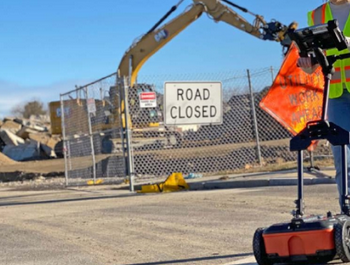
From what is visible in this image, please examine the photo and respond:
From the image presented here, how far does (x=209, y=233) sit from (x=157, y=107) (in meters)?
7.77

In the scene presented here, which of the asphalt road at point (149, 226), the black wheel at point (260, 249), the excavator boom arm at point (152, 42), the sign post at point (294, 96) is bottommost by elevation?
the asphalt road at point (149, 226)

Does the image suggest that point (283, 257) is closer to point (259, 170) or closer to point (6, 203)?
point (6, 203)

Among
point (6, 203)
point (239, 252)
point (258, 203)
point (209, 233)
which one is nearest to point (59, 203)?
point (6, 203)

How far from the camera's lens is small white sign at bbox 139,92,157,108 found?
12703 millimetres

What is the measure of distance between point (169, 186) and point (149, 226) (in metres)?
4.62

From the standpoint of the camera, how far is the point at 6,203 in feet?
36.1

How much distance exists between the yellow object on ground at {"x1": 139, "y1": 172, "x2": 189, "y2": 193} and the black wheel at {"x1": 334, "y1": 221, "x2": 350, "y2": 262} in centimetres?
767

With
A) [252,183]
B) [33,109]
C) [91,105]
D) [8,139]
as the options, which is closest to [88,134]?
[91,105]

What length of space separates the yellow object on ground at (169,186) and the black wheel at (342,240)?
7672mm

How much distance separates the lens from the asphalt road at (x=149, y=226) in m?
5.33

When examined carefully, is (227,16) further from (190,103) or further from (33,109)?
(33,109)

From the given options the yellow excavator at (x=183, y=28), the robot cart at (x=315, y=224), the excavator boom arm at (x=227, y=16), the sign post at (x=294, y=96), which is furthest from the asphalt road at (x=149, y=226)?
the excavator boom arm at (x=227, y=16)

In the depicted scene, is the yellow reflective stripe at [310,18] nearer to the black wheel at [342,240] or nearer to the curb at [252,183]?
the black wheel at [342,240]

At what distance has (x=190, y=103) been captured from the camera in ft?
41.4
